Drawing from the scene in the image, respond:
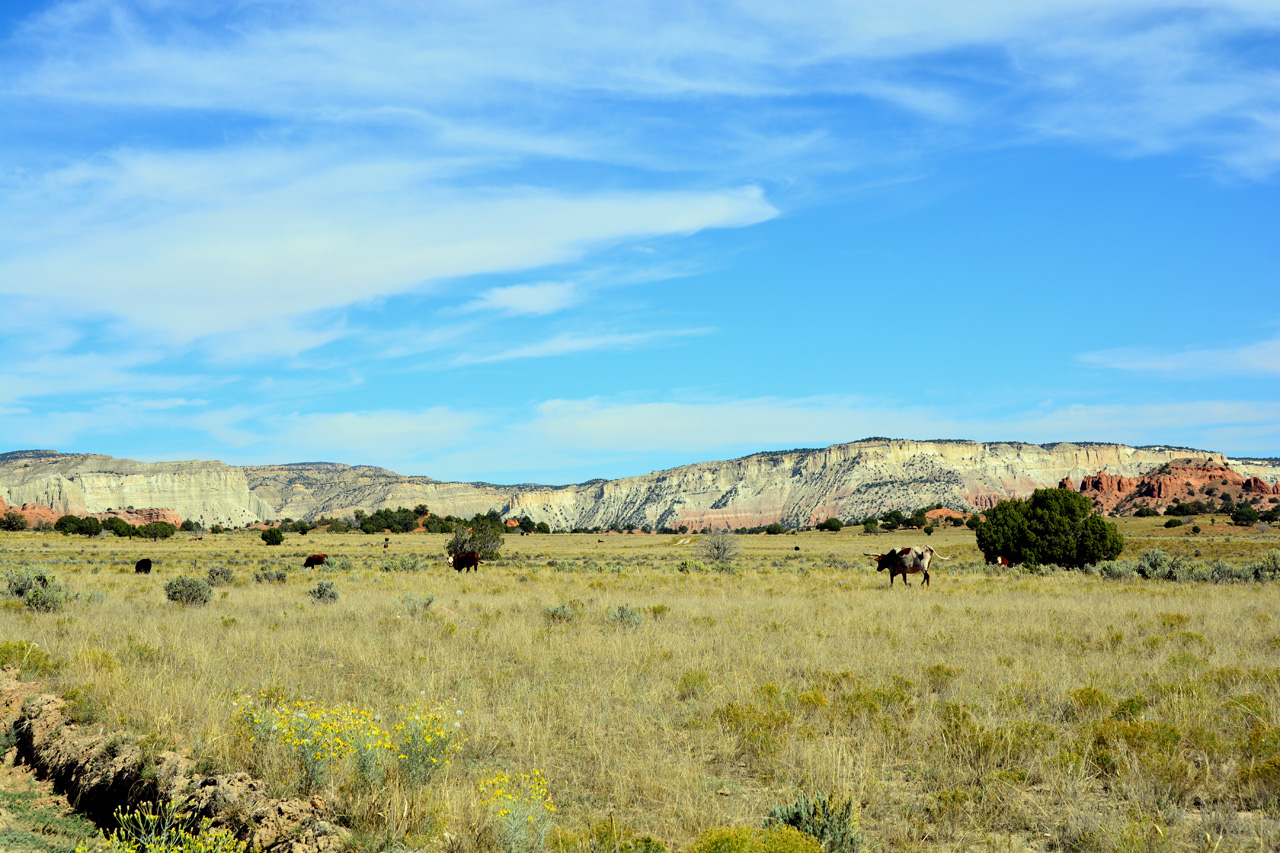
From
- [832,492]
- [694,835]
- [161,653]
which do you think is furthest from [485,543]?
[832,492]

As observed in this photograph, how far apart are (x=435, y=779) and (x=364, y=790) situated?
1.99ft

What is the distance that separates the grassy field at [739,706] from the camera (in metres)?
6.37

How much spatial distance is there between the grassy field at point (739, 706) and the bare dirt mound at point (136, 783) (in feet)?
0.80

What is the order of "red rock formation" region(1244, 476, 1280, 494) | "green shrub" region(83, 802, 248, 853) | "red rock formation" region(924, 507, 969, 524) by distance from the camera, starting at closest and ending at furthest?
Answer: 1. "green shrub" region(83, 802, 248, 853)
2. "red rock formation" region(924, 507, 969, 524)
3. "red rock formation" region(1244, 476, 1280, 494)

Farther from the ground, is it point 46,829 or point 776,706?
point 776,706

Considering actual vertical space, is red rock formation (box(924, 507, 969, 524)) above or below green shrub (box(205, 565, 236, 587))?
above

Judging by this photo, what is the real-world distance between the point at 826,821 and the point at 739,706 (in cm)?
377

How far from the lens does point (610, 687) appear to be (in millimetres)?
10570

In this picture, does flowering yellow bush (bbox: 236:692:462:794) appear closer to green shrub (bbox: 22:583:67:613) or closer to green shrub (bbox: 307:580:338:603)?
green shrub (bbox: 22:583:67:613)

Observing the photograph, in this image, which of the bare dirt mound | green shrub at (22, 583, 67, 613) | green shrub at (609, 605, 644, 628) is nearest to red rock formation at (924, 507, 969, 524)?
green shrub at (609, 605, 644, 628)

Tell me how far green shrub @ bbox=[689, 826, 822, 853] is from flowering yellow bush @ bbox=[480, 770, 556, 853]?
107 cm

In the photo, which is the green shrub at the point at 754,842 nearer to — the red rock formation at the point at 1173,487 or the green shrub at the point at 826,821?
the green shrub at the point at 826,821

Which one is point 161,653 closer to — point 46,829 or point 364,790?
Answer: point 46,829

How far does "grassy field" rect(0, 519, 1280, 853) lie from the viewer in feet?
20.9
